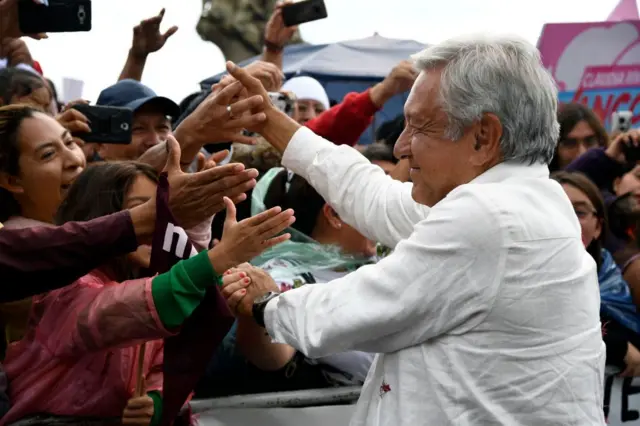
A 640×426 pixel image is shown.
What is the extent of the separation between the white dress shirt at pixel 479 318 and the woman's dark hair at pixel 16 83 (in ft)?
6.75

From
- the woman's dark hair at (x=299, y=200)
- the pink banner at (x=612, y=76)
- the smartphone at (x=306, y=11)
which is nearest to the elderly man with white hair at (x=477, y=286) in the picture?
the woman's dark hair at (x=299, y=200)

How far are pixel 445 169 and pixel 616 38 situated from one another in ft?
26.6

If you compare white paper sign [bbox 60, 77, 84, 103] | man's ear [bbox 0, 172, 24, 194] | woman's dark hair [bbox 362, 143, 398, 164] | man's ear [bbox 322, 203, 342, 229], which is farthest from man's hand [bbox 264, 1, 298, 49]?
white paper sign [bbox 60, 77, 84, 103]

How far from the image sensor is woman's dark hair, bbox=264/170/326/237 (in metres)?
3.85

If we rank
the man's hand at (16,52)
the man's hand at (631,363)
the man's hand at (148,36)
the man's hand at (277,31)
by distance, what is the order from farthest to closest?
1. the man's hand at (277,31)
2. the man's hand at (148,36)
3. the man's hand at (16,52)
4. the man's hand at (631,363)

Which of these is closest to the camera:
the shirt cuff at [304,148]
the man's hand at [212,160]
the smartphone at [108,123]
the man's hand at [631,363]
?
the man's hand at [212,160]

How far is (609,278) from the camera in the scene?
402 cm

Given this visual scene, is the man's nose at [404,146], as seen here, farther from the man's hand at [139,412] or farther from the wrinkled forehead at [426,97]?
the man's hand at [139,412]

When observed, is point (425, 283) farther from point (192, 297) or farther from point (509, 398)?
point (192, 297)

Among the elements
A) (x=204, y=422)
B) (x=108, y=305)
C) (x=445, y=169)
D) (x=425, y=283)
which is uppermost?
(x=445, y=169)

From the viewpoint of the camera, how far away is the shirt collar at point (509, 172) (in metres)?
2.15

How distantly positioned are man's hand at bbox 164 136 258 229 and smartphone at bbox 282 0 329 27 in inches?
99.7

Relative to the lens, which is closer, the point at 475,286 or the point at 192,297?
the point at 475,286

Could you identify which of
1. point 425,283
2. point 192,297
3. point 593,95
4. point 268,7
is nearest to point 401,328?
point 425,283
